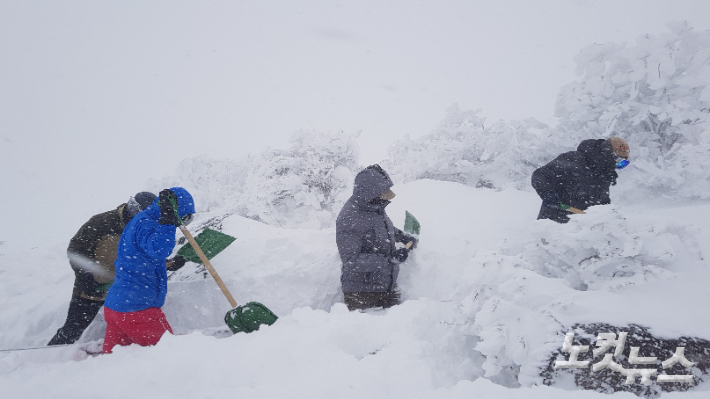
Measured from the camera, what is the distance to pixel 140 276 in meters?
2.73

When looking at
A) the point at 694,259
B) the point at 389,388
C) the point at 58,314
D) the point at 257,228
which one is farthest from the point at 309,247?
the point at 694,259

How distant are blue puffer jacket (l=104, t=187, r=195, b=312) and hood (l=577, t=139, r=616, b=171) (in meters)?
4.53

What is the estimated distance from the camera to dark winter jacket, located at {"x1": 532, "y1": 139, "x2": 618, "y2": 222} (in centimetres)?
331

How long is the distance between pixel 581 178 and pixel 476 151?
5.95 meters

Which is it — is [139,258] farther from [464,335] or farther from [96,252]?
[464,335]

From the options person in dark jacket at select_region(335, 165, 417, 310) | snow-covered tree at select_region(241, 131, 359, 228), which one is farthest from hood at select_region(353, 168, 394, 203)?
snow-covered tree at select_region(241, 131, 359, 228)

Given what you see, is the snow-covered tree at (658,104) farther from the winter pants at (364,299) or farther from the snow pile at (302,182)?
the snow pile at (302,182)

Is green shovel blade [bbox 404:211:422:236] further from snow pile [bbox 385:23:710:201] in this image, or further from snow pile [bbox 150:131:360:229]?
snow pile [bbox 150:131:360:229]

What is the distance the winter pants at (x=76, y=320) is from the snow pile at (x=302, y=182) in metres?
7.95

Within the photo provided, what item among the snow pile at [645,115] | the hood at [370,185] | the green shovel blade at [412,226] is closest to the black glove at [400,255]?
the hood at [370,185]

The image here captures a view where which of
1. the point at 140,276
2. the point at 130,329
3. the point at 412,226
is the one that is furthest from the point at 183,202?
the point at 412,226

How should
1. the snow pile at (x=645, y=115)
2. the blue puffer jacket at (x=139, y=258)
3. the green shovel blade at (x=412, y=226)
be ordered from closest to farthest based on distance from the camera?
the blue puffer jacket at (x=139, y=258), the green shovel blade at (x=412, y=226), the snow pile at (x=645, y=115)

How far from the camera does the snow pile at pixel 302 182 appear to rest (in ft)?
37.8

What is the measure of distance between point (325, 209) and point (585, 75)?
361 inches
